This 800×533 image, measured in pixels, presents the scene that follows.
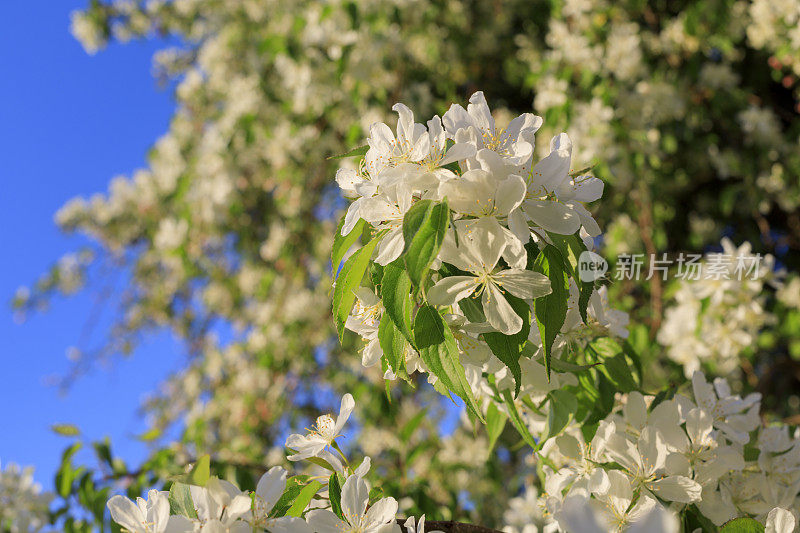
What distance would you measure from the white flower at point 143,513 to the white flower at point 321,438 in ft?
0.53

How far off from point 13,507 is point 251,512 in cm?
122

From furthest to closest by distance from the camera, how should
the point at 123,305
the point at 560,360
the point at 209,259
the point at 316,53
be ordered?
the point at 123,305 < the point at 209,259 < the point at 316,53 < the point at 560,360

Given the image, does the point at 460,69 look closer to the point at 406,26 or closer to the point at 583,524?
the point at 406,26

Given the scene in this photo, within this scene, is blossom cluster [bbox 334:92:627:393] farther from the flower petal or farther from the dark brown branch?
the dark brown branch

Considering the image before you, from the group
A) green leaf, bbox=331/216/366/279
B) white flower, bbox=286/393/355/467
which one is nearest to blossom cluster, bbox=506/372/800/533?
white flower, bbox=286/393/355/467

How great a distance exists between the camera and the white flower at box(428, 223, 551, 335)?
698 mm

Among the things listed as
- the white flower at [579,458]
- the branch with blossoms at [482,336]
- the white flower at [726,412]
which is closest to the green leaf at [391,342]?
the branch with blossoms at [482,336]

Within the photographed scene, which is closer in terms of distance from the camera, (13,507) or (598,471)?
(598,471)

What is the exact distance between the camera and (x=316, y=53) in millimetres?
3025

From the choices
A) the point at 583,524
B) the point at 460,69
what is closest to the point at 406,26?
the point at 460,69

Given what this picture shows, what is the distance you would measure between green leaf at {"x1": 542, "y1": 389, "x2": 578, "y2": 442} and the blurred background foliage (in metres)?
1.28

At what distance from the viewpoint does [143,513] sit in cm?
69

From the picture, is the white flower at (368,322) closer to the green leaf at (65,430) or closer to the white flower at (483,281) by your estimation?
the white flower at (483,281)

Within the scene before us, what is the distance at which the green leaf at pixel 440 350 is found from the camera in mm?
686
